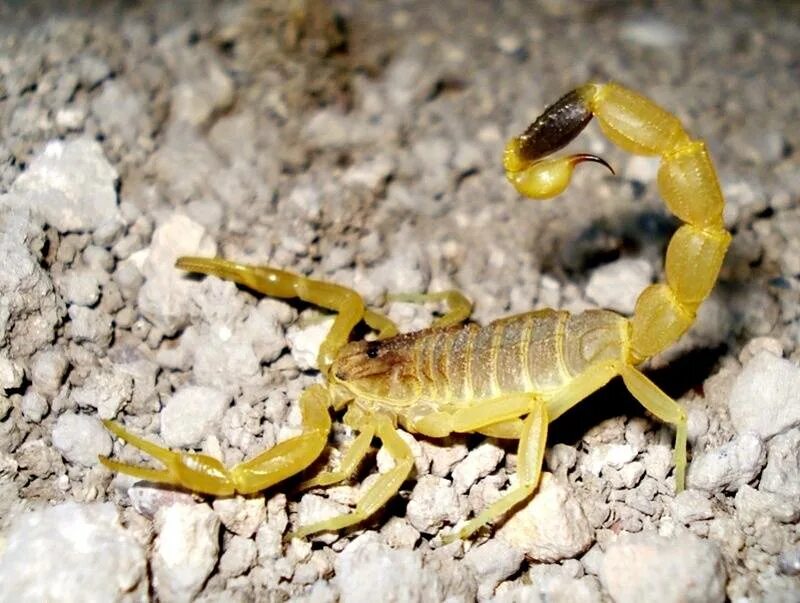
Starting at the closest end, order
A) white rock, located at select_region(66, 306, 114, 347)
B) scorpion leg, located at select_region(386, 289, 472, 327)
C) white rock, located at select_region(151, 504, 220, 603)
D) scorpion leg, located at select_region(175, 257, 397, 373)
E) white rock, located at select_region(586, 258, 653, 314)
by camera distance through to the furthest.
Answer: white rock, located at select_region(151, 504, 220, 603) → white rock, located at select_region(66, 306, 114, 347) → scorpion leg, located at select_region(175, 257, 397, 373) → scorpion leg, located at select_region(386, 289, 472, 327) → white rock, located at select_region(586, 258, 653, 314)

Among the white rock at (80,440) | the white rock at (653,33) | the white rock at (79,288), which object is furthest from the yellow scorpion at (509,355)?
the white rock at (653,33)

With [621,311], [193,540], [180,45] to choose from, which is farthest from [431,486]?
[180,45]

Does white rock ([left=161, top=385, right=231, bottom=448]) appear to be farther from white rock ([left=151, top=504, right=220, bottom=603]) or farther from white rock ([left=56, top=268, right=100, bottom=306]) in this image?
white rock ([left=56, top=268, right=100, bottom=306])

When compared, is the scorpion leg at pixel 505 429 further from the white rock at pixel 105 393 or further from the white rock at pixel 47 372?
the white rock at pixel 47 372

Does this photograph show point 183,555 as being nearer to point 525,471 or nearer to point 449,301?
point 525,471

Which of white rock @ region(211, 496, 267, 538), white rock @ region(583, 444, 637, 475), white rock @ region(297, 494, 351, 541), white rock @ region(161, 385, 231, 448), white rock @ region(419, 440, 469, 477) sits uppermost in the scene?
white rock @ region(161, 385, 231, 448)

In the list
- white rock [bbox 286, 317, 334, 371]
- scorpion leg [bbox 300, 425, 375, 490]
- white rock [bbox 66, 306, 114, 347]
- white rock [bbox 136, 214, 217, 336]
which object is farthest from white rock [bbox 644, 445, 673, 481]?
white rock [bbox 66, 306, 114, 347]
